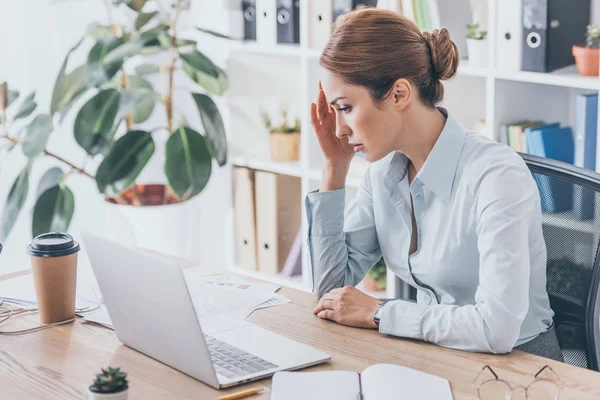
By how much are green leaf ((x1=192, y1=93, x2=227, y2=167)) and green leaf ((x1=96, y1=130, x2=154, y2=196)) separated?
0.71 feet

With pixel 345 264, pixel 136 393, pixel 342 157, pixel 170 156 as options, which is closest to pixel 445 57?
pixel 342 157

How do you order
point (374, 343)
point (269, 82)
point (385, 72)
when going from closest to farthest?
point (374, 343) → point (385, 72) → point (269, 82)

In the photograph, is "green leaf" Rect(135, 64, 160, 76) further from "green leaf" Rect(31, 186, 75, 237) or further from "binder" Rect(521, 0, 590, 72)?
"binder" Rect(521, 0, 590, 72)

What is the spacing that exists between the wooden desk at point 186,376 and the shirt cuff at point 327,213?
26 cm

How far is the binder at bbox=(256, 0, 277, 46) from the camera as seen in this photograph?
3229mm

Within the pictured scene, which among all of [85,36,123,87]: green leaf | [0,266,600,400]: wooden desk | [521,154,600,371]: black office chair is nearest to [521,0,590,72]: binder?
[521,154,600,371]: black office chair

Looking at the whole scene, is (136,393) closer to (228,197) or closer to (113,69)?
(113,69)

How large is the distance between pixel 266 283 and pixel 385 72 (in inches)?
19.1

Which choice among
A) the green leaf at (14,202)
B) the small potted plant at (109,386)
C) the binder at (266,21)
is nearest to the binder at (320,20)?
the binder at (266,21)

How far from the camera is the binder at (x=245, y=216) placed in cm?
347

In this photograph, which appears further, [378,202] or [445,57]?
[378,202]

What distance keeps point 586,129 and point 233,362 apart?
149 cm

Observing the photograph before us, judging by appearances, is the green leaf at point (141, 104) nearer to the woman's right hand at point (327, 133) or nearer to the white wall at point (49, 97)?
the white wall at point (49, 97)

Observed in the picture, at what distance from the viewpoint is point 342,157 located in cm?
188
